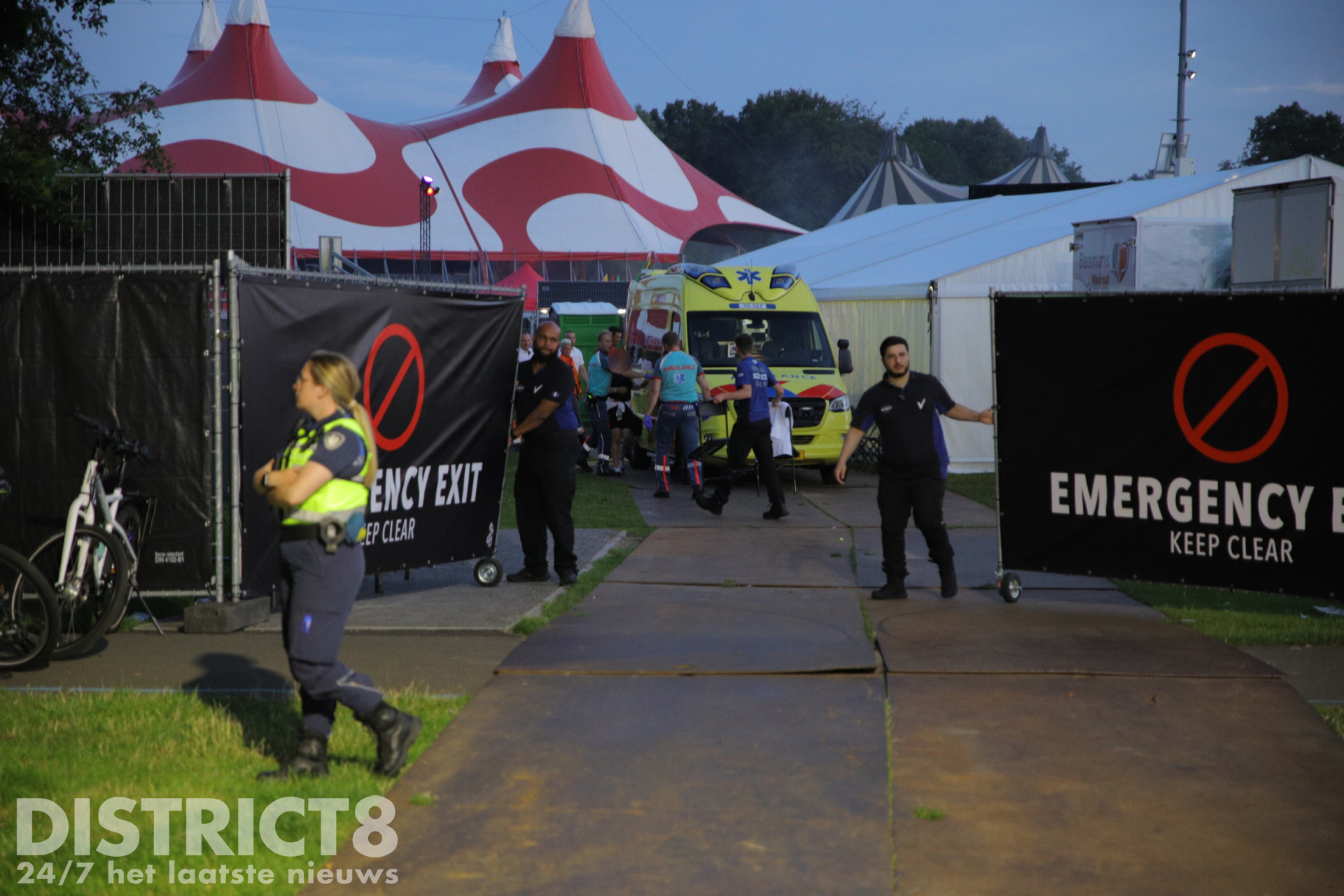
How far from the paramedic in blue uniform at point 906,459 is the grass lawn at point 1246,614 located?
158 centimetres

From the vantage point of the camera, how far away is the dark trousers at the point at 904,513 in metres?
8.84

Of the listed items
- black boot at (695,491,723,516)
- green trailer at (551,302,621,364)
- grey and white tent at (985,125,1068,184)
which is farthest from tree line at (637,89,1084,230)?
black boot at (695,491,723,516)

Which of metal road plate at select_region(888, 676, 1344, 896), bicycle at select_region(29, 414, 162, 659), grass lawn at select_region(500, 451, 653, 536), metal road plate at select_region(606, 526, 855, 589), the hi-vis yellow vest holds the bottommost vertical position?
metal road plate at select_region(888, 676, 1344, 896)

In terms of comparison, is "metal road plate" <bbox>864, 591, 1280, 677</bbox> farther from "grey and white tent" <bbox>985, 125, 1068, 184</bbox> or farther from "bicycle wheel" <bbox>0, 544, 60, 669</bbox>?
"grey and white tent" <bbox>985, 125, 1068, 184</bbox>

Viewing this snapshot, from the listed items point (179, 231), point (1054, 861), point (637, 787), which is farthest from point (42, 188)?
point (1054, 861)

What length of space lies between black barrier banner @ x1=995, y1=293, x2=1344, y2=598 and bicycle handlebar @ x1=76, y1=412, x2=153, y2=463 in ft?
19.0

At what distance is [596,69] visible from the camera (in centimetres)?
5625

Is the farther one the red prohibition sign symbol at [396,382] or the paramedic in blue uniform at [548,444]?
the paramedic in blue uniform at [548,444]

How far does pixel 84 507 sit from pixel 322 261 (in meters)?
5.17

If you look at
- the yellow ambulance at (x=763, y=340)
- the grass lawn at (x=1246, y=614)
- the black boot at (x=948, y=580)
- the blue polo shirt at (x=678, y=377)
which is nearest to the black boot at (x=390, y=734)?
the black boot at (x=948, y=580)

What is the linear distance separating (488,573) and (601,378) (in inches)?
372

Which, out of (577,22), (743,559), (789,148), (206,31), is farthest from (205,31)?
(743,559)

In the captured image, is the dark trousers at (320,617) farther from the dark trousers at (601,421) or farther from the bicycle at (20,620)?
the dark trousers at (601,421)

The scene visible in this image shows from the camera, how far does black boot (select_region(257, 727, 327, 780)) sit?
16.3ft
